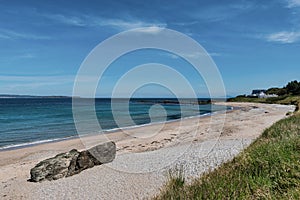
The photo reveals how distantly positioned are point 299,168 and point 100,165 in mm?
8673

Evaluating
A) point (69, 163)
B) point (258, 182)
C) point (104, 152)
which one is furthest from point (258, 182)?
point (104, 152)

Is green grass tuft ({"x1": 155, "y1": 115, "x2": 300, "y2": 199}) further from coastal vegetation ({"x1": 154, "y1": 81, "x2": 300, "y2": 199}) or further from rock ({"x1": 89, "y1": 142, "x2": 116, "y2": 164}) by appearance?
rock ({"x1": 89, "y1": 142, "x2": 116, "y2": 164})

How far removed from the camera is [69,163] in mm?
10875

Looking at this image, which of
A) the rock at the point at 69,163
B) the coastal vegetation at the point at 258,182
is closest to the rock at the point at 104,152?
the rock at the point at 69,163

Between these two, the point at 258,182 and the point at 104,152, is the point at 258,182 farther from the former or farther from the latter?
the point at 104,152

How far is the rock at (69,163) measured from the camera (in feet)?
33.6

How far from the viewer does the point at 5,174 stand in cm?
1206

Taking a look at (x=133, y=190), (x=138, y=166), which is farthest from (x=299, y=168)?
(x=138, y=166)

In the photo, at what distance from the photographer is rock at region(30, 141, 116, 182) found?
10234 mm

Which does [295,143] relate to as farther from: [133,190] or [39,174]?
[39,174]

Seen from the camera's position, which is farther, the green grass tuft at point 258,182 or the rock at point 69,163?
the rock at point 69,163

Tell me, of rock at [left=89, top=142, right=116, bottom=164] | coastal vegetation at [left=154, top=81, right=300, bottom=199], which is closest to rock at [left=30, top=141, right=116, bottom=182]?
rock at [left=89, top=142, right=116, bottom=164]

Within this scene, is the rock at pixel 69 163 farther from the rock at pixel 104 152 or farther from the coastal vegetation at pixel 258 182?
Answer: the coastal vegetation at pixel 258 182

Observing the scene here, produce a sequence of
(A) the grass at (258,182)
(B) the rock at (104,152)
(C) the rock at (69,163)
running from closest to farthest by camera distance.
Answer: (A) the grass at (258,182) < (C) the rock at (69,163) < (B) the rock at (104,152)
